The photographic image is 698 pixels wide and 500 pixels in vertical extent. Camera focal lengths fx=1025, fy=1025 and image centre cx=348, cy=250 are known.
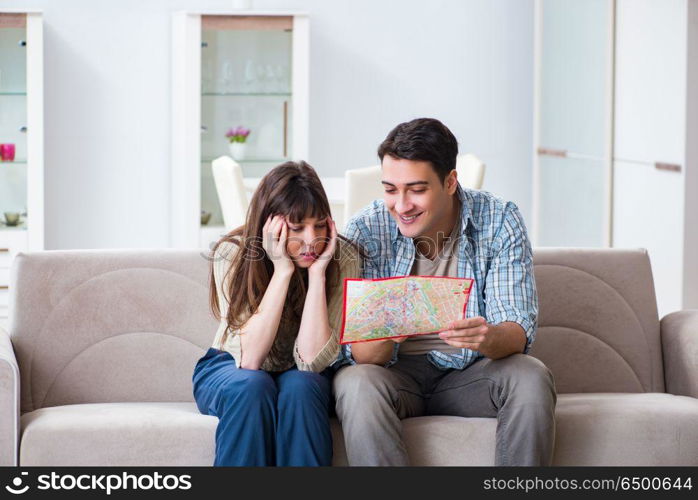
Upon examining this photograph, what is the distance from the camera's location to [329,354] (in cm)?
233

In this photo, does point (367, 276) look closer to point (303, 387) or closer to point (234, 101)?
point (303, 387)

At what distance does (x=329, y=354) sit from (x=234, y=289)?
0.90ft

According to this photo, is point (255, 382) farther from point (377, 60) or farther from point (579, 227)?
point (377, 60)

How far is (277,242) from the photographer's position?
236 centimetres

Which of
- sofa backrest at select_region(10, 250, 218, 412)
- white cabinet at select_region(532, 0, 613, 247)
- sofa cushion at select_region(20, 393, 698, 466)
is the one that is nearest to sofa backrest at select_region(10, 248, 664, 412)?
sofa backrest at select_region(10, 250, 218, 412)

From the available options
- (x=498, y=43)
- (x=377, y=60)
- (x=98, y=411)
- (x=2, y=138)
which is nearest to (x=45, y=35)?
(x=2, y=138)

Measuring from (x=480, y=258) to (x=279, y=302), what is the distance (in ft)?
1.62

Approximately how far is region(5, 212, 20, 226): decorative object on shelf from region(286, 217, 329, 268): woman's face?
10.2 feet

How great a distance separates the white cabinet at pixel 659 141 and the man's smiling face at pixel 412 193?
2.10 meters

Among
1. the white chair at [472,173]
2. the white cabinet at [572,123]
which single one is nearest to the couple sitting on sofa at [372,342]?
the white chair at [472,173]

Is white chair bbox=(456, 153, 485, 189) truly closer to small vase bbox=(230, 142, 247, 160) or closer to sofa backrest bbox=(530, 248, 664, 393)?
sofa backrest bbox=(530, 248, 664, 393)

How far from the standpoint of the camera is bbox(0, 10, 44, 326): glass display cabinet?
16.4 ft

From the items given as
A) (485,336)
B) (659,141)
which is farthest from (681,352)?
(659,141)

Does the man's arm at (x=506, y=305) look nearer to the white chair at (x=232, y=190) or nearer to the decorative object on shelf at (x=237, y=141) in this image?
the white chair at (x=232, y=190)
